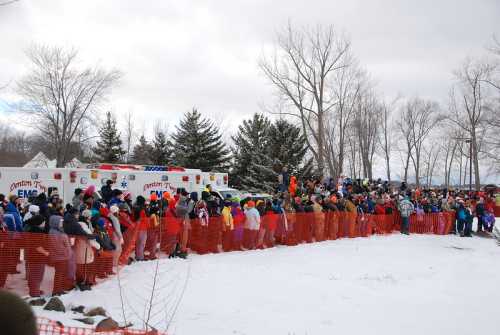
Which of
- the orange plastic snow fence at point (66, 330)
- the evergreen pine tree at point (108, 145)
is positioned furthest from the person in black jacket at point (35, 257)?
the evergreen pine tree at point (108, 145)

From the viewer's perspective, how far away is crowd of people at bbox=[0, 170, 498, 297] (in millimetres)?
8570

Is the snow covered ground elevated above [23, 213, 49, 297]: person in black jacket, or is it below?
below

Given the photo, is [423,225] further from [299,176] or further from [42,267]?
[42,267]

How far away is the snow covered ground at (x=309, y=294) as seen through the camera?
26.9ft

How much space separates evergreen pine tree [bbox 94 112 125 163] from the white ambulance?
25804mm

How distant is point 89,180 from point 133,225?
6305 millimetres

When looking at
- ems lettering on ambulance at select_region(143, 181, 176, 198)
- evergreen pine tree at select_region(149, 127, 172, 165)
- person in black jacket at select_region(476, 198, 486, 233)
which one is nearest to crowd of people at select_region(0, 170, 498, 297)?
person in black jacket at select_region(476, 198, 486, 233)

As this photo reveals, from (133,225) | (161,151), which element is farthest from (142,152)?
(133,225)

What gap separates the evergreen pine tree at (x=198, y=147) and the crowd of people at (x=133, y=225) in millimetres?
21186

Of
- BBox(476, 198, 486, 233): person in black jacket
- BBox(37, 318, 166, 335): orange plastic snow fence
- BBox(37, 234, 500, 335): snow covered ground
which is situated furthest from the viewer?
BBox(476, 198, 486, 233): person in black jacket

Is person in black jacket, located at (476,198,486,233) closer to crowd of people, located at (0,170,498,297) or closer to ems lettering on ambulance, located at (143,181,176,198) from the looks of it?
crowd of people, located at (0,170,498,297)

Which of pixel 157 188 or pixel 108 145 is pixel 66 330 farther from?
pixel 108 145

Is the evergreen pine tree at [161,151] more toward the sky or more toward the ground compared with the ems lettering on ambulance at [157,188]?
more toward the sky

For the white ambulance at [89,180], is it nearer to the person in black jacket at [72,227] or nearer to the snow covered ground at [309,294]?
the snow covered ground at [309,294]
